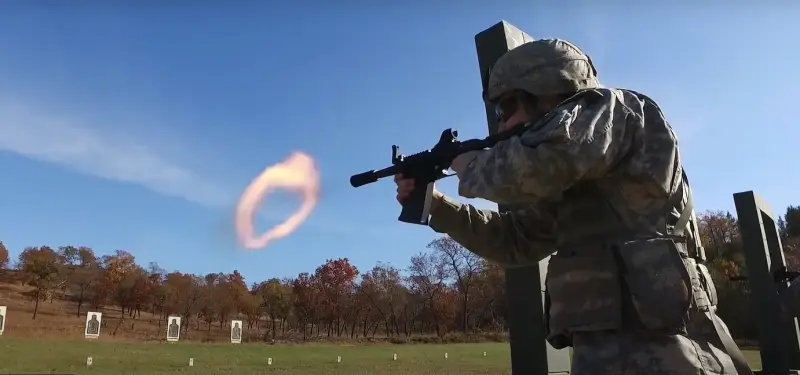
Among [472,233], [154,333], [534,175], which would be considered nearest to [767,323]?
[472,233]

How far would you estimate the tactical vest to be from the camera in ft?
5.95

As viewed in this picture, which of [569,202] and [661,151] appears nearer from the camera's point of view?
[661,151]

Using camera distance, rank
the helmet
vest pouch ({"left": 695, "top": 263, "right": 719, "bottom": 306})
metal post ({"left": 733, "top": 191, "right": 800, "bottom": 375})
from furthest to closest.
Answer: metal post ({"left": 733, "top": 191, "right": 800, "bottom": 375}), the helmet, vest pouch ({"left": 695, "top": 263, "right": 719, "bottom": 306})

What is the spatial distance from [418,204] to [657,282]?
903 millimetres

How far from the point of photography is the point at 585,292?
75.7 inches

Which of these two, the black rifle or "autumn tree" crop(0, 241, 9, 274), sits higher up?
"autumn tree" crop(0, 241, 9, 274)

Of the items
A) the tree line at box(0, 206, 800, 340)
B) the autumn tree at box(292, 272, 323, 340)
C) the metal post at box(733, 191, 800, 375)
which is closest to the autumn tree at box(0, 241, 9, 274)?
the tree line at box(0, 206, 800, 340)

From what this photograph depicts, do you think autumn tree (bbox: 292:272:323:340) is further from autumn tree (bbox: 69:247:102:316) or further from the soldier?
the soldier

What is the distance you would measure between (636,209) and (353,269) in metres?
61.9

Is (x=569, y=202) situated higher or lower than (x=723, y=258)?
lower

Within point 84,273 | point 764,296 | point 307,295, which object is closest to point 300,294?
point 307,295

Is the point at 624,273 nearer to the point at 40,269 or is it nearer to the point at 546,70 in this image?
the point at 546,70

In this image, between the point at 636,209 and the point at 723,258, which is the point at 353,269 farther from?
the point at 636,209

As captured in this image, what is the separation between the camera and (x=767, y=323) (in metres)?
7.80
